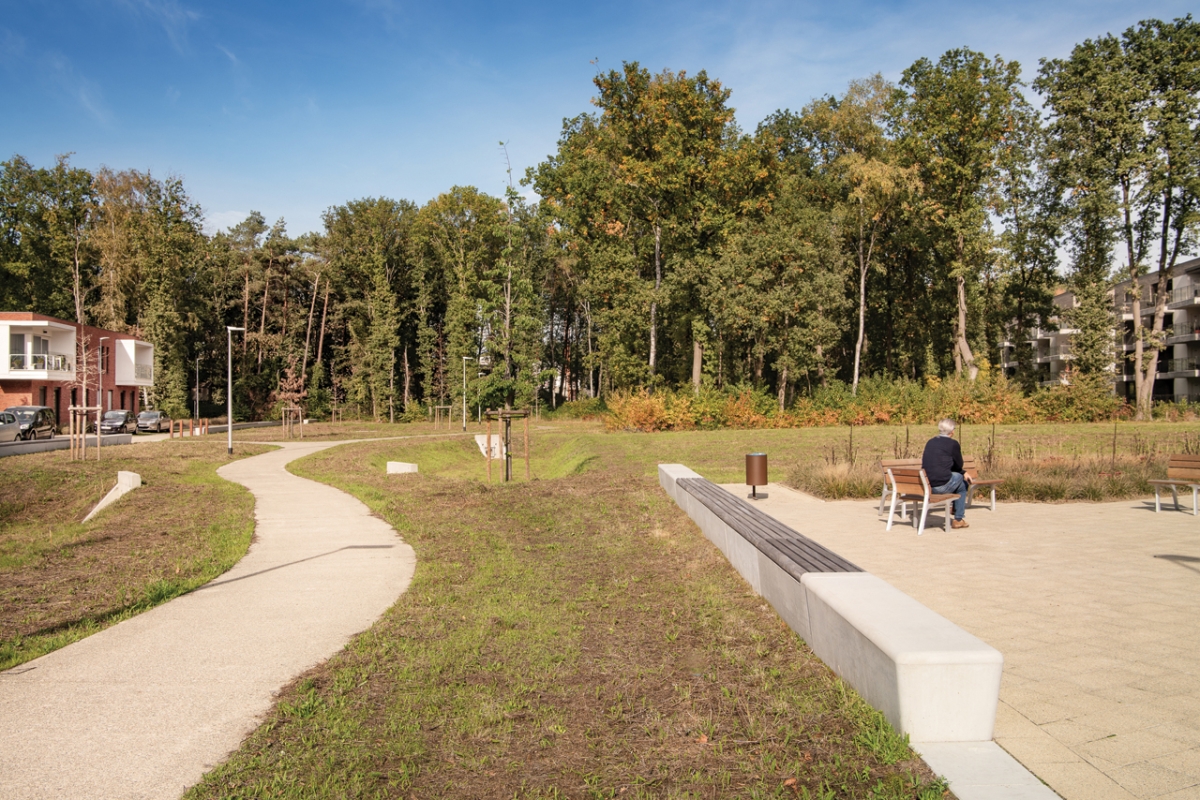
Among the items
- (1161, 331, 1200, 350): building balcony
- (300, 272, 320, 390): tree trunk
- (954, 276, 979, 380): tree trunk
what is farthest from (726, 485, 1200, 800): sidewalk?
(1161, 331, 1200, 350): building balcony

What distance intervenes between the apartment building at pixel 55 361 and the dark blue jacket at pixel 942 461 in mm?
44496

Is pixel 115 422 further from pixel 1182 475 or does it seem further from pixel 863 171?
pixel 1182 475

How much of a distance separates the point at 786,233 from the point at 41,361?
144ft

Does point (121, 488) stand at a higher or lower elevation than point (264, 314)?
lower

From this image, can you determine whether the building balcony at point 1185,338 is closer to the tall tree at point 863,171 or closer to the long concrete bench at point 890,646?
the tall tree at point 863,171

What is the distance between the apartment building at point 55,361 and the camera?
47.7 metres

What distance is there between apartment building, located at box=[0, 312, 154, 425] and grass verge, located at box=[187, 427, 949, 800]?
44.2 meters

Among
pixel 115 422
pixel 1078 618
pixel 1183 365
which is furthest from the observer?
pixel 1183 365

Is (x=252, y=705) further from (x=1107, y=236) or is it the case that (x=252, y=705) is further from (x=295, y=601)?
(x=1107, y=236)

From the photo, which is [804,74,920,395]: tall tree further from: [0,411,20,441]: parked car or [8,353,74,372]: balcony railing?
[8,353,74,372]: balcony railing

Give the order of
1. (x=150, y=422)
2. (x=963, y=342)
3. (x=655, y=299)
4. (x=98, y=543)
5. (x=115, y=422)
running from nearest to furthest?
(x=98, y=543), (x=963, y=342), (x=655, y=299), (x=115, y=422), (x=150, y=422)

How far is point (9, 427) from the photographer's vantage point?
35.9m


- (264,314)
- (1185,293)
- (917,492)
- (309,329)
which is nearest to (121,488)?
(917,492)

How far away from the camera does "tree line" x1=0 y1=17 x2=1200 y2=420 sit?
122ft
